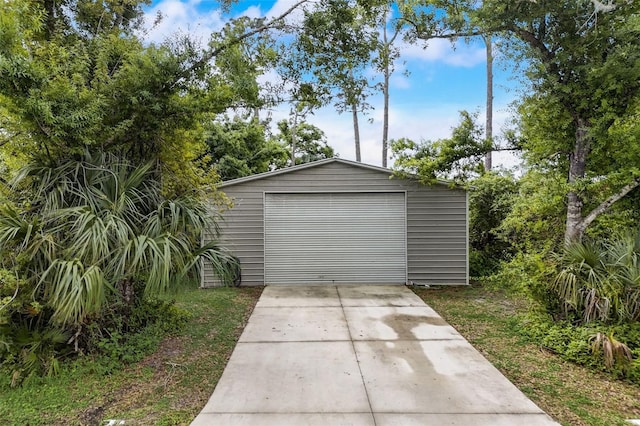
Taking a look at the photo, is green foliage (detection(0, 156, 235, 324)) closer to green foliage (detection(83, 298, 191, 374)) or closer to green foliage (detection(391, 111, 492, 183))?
green foliage (detection(83, 298, 191, 374))

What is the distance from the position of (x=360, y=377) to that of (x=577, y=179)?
12.1 feet

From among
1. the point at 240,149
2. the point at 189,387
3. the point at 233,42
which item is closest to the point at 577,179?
the point at 233,42

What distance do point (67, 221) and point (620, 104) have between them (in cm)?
627

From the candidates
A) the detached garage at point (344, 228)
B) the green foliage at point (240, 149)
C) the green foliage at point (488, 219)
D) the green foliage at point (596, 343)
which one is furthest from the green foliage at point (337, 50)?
the green foliage at point (240, 149)

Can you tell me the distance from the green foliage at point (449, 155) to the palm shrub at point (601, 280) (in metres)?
2.49

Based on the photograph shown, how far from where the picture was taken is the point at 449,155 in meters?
6.50

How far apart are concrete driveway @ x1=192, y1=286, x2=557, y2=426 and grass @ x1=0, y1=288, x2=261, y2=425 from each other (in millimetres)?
224

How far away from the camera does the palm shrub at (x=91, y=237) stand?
10.4ft

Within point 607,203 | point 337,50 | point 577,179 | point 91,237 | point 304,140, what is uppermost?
point 304,140

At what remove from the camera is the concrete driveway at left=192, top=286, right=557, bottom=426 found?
2777 mm

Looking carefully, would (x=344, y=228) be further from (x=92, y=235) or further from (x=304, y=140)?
(x=304, y=140)

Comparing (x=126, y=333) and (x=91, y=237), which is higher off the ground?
(x=91, y=237)

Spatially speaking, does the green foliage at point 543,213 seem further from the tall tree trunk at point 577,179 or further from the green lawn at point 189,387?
the green lawn at point 189,387

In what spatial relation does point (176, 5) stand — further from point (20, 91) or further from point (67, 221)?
point (67, 221)
